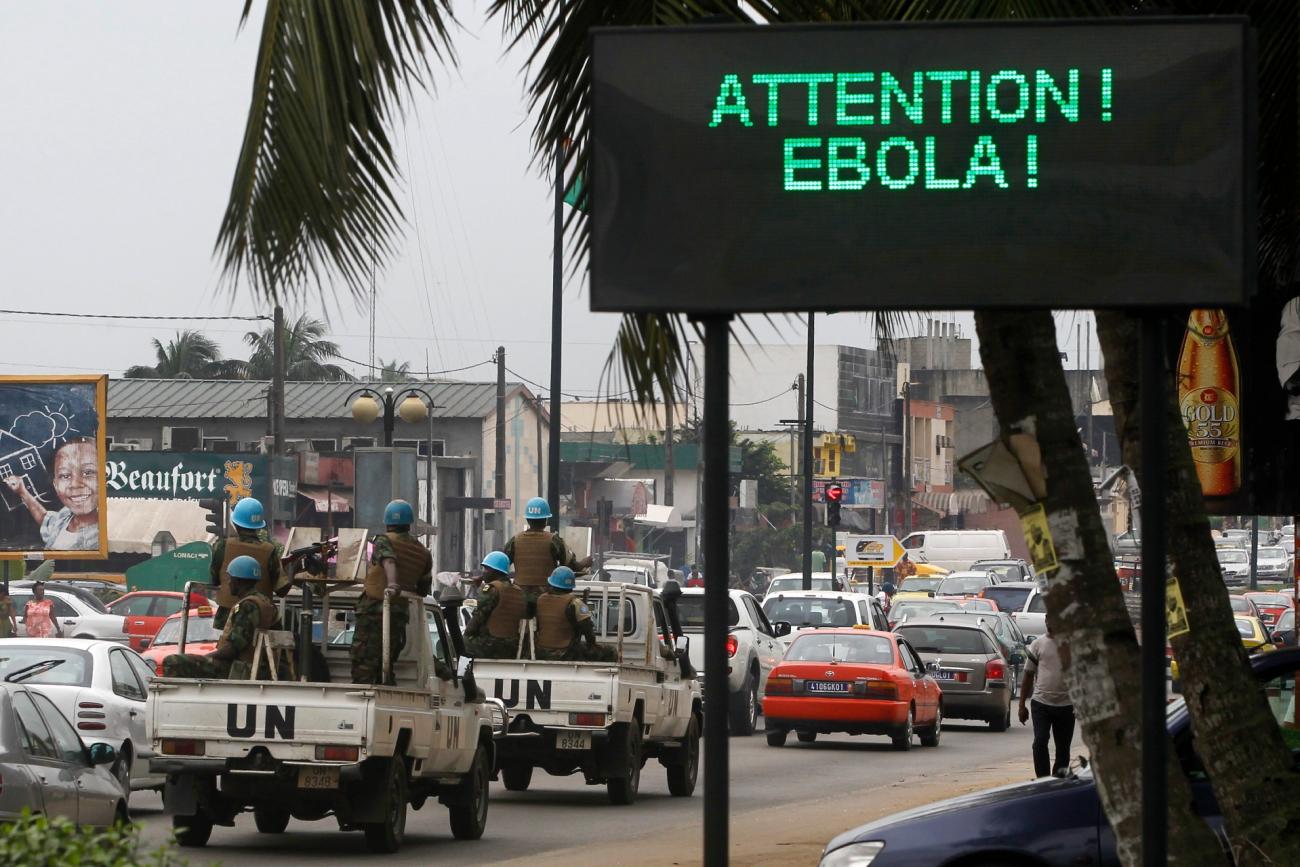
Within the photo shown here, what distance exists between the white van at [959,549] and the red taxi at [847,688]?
150 ft

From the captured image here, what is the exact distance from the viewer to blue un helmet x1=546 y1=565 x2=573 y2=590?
1798 centimetres

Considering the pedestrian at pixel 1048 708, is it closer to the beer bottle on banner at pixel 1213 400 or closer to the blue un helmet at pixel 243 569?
the beer bottle on banner at pixel 1213 400

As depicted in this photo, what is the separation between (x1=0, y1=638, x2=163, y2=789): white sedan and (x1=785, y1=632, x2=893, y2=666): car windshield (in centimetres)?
1036

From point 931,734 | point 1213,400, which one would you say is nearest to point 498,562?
point 1213,400

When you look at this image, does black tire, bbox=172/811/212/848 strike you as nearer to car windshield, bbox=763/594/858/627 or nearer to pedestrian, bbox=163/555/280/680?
pedestrian, bbox=163/555/280/680

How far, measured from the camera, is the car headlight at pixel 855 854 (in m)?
9.05

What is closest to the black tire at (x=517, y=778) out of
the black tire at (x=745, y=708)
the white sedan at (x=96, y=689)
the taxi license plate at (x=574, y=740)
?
the taxi license plate at (x=574, y=740)

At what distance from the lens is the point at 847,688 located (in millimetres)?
25562

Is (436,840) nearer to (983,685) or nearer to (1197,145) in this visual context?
(1197,145)

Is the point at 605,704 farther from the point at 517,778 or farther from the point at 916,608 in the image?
Result: the point at 916,608

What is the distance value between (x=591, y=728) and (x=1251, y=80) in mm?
12551

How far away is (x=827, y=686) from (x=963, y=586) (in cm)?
2522

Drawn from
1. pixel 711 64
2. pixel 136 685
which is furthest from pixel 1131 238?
pixel 136 685

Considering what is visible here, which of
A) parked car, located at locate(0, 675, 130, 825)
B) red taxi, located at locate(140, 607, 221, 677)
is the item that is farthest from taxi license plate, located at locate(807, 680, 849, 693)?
parked car, located at locate(0, 675, 130, 825)
